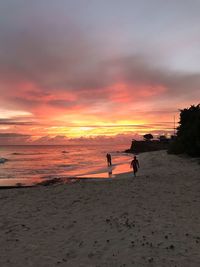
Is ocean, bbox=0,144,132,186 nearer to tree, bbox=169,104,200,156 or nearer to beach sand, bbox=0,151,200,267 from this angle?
tree, bbox=169,104,200,156

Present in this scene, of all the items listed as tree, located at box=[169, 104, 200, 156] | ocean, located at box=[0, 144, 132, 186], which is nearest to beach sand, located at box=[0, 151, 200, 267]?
ocean, located at box=[0, 144, 132, 186]

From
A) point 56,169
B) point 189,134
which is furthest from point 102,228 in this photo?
point 189,134

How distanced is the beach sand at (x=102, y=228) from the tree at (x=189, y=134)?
26.3 m

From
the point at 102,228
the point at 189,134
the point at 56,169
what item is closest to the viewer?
the point at 102,228

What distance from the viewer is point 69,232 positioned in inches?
424

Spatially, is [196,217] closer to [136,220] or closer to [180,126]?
[136,220]

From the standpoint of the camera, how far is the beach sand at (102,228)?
8.59 meters

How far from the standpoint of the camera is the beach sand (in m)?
8.59

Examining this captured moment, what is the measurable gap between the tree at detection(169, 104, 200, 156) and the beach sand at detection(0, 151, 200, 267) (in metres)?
26.3

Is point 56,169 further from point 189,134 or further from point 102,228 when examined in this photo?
point 102,228

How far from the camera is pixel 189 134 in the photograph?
145ft

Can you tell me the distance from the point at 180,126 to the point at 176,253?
48389 millimetres

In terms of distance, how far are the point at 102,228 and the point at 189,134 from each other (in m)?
35.3

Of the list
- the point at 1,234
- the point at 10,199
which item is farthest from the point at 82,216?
the point at 10,199
